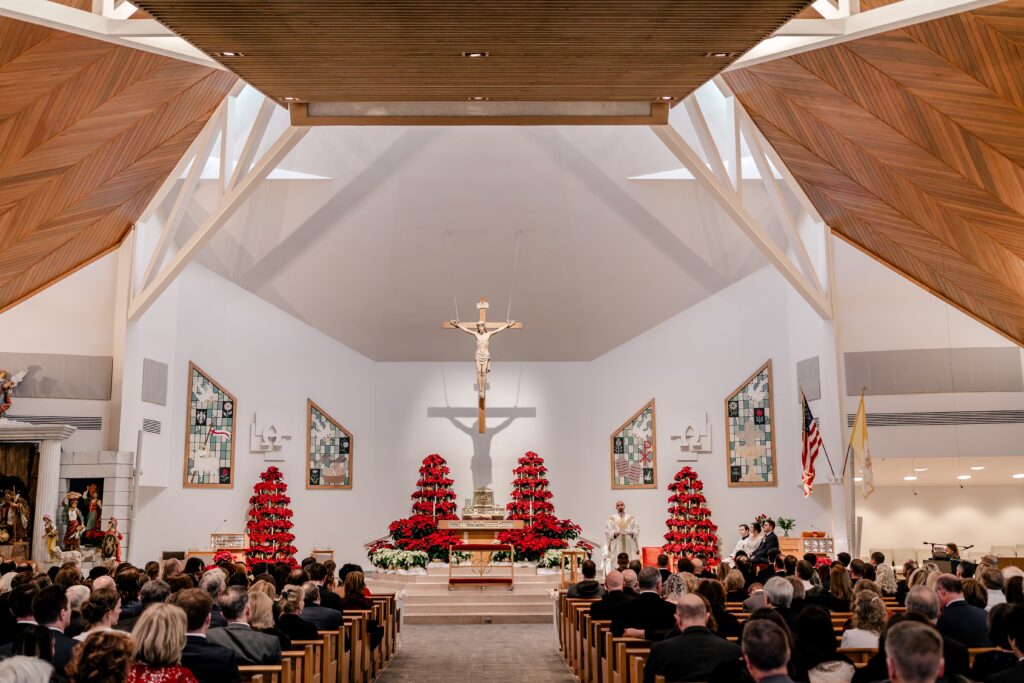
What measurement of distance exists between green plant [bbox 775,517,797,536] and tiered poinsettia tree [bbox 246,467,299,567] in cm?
722

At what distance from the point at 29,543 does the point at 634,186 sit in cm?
949

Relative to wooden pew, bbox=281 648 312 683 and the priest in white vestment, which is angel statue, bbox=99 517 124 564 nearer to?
the priest in white vestment

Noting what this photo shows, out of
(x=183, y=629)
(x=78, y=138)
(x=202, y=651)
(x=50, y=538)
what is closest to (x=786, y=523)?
(x=50, y=538)

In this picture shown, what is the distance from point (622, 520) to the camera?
14.5m

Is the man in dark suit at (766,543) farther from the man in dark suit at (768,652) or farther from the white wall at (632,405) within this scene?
the man in dark suit at (768,652)

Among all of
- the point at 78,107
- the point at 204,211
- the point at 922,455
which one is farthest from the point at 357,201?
the point at 922,455

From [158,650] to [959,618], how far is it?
4030 mm

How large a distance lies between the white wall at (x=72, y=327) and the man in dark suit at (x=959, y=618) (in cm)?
1083

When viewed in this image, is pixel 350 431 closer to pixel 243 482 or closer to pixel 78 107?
pixel 243 482

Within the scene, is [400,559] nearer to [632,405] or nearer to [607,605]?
[632,405]

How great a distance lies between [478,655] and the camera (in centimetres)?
909

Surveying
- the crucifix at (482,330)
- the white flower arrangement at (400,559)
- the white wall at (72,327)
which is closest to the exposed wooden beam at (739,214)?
the crucifix at (482,330)

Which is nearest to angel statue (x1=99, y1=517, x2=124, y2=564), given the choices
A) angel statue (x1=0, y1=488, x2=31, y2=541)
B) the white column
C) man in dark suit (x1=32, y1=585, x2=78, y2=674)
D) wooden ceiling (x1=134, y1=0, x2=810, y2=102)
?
the white column

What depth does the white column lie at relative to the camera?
11930mm
